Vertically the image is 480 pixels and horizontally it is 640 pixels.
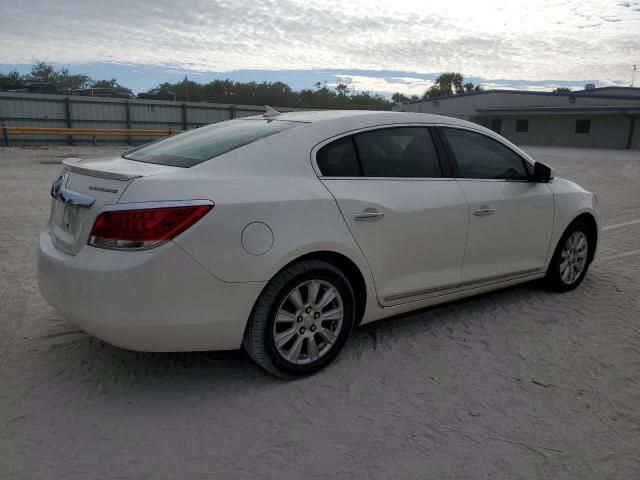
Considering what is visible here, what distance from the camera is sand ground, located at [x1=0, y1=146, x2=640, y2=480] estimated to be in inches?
101

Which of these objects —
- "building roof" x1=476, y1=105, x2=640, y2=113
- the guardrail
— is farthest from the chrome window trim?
"building roof" x1=476, y1=105, x2=640, y2=113

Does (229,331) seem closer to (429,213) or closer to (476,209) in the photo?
(429,213)

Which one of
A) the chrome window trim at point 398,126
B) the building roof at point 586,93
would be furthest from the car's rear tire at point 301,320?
the building roof at point 586,93

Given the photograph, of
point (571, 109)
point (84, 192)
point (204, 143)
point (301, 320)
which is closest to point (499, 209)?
point (301, 320)

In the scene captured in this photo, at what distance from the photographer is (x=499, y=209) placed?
4223mm

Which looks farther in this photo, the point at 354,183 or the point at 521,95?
the point at 521,95

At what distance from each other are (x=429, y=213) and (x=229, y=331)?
1.61m

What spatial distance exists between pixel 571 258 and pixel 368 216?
256 cm

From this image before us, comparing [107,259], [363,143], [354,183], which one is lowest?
[107,259]

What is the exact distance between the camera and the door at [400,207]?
346cm

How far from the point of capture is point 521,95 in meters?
43.3

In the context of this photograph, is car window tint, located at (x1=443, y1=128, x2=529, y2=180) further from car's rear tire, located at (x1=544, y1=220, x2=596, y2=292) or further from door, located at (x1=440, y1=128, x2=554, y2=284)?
car's rear tire, located at (x1=544, y1=220, x2=596, y2=292)

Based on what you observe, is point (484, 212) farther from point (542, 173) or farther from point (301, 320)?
point (301, 320)

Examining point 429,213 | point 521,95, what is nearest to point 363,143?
point 429,213
